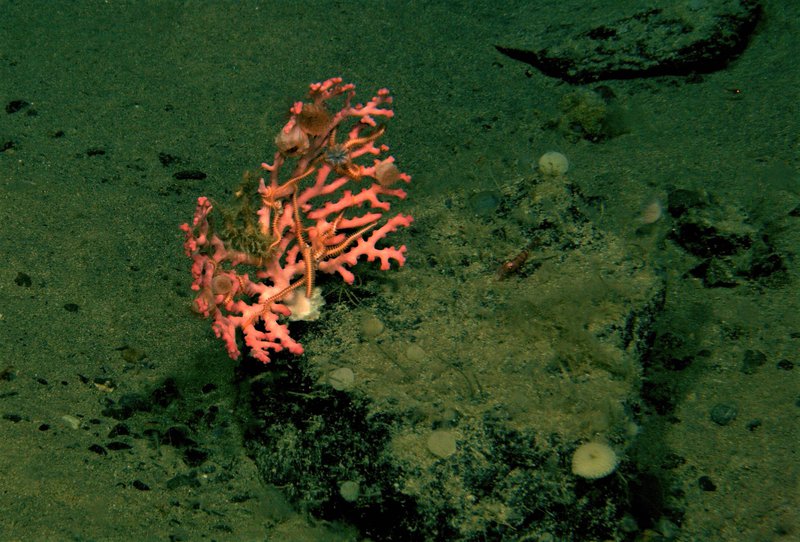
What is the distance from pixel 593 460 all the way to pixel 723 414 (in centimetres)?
101

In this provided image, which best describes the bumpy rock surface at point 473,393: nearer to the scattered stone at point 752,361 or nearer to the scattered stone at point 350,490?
the scattered stone at point 350,490

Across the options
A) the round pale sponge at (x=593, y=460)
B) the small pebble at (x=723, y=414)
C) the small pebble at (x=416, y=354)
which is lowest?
the small pebble at (x=723, y=414)

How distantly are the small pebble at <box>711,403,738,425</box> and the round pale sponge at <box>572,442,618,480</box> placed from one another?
88 centimetres

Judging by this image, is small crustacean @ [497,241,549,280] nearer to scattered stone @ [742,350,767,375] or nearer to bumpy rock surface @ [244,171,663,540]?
bumpy rock surface @ [244,171,663,540]

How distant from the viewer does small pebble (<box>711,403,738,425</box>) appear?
2957 millimetres

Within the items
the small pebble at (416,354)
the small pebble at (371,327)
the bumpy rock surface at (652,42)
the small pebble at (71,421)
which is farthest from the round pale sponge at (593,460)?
the bumpy rock surface at (652,42)

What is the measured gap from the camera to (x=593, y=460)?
2445mm

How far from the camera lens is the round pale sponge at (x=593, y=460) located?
7.96 ft

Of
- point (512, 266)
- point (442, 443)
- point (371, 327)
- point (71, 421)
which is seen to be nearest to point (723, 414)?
point (512, 266)

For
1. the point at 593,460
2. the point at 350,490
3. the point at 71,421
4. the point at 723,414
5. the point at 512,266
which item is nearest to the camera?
the point at 593,460

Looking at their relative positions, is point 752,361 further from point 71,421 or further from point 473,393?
point 71,421

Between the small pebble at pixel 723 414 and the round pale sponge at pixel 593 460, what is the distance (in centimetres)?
88

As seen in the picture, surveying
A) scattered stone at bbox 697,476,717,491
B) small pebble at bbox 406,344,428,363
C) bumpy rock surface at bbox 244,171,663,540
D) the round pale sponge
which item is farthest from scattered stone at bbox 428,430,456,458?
scattered stone at bbox 697,476,717,491

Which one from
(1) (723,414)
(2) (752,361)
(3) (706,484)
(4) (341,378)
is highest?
(4) (341,378)
